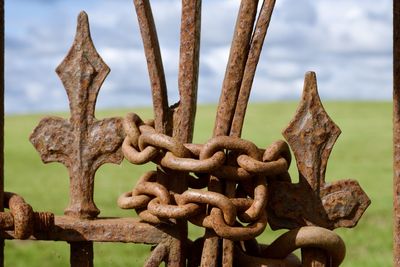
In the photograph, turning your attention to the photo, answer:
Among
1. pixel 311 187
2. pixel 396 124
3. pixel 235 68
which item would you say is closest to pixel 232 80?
pixel 235 68

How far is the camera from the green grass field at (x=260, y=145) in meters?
7.10

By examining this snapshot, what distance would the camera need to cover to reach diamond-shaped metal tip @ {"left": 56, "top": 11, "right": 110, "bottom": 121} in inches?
101

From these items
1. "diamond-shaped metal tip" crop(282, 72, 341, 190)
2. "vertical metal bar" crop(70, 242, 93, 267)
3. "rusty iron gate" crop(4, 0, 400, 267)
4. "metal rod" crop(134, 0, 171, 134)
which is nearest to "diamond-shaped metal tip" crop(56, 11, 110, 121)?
"rusty iron gate" crop(4, 0, 400, 267)

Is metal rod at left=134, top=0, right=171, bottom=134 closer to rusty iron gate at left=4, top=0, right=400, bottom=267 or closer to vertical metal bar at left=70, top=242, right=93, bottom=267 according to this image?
rusty iron gate at left=4, top=0, right=400, bottom=267

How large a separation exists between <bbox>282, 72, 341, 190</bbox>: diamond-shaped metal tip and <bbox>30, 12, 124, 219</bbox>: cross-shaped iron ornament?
546 mm

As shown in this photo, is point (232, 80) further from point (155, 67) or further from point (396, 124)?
point (396, 124)

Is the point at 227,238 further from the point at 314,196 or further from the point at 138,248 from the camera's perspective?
the point at 138,248

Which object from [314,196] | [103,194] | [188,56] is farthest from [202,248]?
[103,194]

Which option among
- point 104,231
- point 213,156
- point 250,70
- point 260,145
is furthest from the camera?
point 260,145

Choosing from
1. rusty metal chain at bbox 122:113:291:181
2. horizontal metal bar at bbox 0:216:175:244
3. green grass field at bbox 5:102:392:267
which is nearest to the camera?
rusty metal chain at bbox 122:113:291:181

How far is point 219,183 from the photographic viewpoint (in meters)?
2.26

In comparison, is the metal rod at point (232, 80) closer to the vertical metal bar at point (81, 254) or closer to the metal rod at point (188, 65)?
the metal rod at point (188, 65)

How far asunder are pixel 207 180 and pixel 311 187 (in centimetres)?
31

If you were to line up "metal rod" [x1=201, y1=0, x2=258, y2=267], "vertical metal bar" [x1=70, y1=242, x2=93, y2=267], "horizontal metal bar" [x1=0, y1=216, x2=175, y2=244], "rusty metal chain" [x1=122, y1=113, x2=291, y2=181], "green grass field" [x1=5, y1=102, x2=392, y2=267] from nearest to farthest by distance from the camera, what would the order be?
"rusty metal chain" [x1=122, y1=113, x2=291, y2=181] < "metal rod" [x1=201, y1=0, x2=258, y2=267] < "horizontal metal bar" [x1=0, y1=216, x2=175, y2=244] < "vertical metal bar" [x1=70, y1=242, x2=93, y2=267] < "green grass field" [x1=5, y1=102, x2=392, y2=267]
